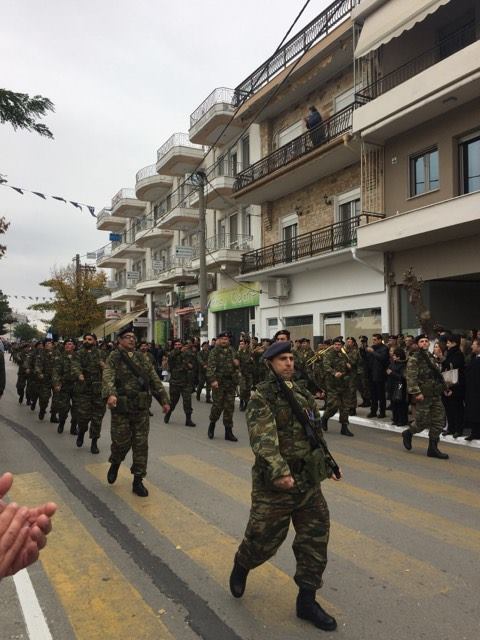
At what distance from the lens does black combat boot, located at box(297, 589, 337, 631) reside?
3.38 meters

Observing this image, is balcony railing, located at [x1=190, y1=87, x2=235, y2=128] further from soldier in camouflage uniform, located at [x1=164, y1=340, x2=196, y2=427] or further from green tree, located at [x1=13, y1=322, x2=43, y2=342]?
green tree, located at [x1=13, y1=322, x2=43, y2=342]

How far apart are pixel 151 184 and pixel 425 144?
21150 millimetres

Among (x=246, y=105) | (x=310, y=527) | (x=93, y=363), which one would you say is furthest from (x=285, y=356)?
(x=246, y=105)

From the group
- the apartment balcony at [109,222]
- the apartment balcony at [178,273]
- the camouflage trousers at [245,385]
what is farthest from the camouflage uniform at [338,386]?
the apartment balcony at [109,222]

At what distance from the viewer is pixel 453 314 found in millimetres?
15930

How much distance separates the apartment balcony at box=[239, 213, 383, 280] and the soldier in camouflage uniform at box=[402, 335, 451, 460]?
28.6 feet

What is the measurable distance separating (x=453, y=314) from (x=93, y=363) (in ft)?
34.7

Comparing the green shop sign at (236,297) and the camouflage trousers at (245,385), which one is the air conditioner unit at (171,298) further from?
the camouflage trousers at (245,385)

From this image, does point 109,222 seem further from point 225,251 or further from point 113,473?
point 113,473

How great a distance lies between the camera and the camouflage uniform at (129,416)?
21.0 feet

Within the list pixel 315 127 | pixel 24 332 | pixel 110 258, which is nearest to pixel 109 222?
pixel 110 258

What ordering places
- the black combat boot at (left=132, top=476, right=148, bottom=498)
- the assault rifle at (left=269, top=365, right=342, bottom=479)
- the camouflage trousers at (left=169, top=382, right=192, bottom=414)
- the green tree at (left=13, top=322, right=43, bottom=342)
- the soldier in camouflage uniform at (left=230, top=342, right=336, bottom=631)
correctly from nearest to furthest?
the soldier in camouflage uniform at (left=230, top=342, right=336, bottom=631)
the assault rifle at (left=269, top=365, right=342, bottom=479)
the black combat boot at (left=132, top=476, right=148, bottom=498)
the camouflage trousers at (left=169, top=382, right=192, bottom=414)
the green tree at (left=13, top=322, right=43, bottom=342)

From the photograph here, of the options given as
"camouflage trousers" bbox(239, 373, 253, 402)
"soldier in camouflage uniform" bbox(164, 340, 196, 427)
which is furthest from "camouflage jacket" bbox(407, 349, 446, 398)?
"camouflage trousers" bbox(239, 373, 253, 402)

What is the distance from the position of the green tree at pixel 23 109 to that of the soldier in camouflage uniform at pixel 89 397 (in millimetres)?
4108
